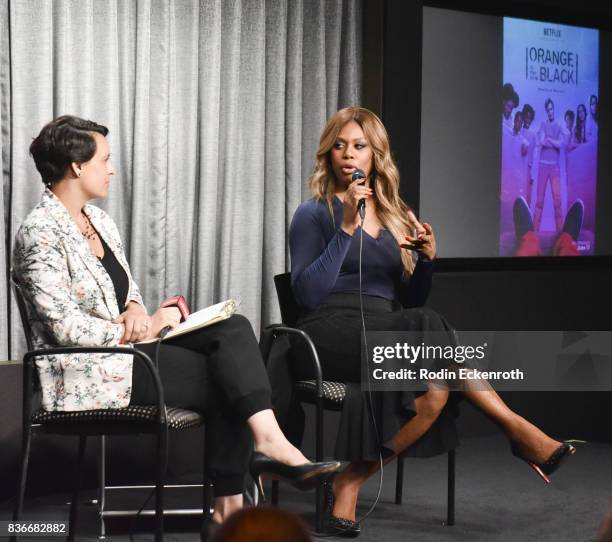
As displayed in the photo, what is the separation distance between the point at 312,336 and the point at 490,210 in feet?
5.99

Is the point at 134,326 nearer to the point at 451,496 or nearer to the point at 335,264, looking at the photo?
the point at 335,264

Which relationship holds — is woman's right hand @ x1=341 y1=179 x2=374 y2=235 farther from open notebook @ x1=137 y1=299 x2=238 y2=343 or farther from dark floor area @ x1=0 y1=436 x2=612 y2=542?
dark floor area @ x1=0 y1=436 x2=612 y2=542

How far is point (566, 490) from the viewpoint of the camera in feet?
12.2

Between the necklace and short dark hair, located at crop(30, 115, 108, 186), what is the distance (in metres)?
0.17

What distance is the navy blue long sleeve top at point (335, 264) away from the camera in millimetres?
3186

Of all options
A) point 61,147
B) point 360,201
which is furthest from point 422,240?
point 61,147

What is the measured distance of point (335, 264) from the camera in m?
3.16

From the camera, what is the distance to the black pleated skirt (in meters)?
3.04

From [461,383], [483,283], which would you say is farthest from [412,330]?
[483,283]

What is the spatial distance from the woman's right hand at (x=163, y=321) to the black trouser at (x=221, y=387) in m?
0.08

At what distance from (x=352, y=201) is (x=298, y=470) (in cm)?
94

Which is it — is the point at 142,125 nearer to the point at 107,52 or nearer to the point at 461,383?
the point at 107,52

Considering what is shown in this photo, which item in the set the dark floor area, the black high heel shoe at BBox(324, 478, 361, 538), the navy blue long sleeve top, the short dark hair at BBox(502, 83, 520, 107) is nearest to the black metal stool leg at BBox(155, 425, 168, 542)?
the dark floor area

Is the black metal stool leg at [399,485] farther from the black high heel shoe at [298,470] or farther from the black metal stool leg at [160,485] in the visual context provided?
the black metal stool leg at [160,485]
